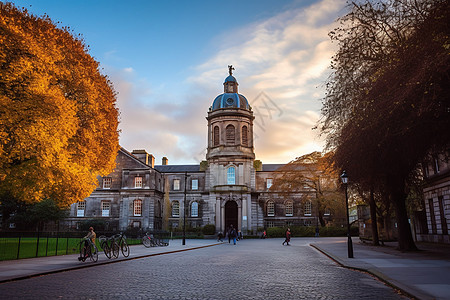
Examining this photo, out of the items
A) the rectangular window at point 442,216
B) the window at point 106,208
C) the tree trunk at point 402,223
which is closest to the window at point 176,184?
the window at point 106,208

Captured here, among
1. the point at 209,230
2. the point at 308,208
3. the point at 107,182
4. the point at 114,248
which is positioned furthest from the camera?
the point at 308,208

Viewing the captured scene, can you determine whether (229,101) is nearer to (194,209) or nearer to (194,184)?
(194,184)

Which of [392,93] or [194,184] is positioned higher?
[194,184]

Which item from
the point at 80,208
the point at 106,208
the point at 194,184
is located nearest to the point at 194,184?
the point at 194,184

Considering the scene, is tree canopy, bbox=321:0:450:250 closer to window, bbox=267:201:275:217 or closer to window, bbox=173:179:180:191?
window, bbox=267:201:275:217

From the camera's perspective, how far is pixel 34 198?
1917cm

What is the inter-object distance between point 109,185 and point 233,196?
68.3 ft

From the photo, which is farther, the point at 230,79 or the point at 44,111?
the point at 230,79

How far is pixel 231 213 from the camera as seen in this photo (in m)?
58.4

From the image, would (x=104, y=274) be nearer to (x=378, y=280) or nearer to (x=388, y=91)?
(x=378, y=280)

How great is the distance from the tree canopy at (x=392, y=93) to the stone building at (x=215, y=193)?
3440cm

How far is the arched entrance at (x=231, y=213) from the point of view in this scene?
190 feet

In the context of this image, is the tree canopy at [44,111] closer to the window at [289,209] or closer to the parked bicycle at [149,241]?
the parked bicycle at [149,241]

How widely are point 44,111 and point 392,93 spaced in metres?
15.8
